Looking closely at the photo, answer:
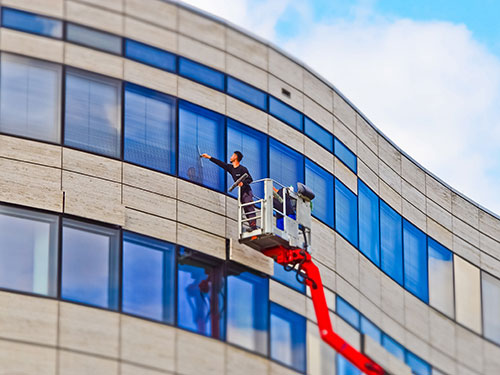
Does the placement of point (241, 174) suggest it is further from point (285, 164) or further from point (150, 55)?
point (150, 55)

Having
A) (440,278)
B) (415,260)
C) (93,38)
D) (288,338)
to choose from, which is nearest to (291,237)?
(288,338)

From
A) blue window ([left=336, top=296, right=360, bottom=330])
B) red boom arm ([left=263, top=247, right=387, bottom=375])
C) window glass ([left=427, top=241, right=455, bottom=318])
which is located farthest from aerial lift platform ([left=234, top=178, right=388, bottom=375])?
window glass ([left=427, top=241, right=455, bottom=318])

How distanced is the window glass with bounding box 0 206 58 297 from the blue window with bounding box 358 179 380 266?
11.4 m

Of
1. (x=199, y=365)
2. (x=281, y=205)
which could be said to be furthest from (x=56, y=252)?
(x=281, y=205)

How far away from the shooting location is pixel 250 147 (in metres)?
36.5

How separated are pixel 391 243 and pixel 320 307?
23.6 ft

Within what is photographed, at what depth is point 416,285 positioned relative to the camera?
42625 mm

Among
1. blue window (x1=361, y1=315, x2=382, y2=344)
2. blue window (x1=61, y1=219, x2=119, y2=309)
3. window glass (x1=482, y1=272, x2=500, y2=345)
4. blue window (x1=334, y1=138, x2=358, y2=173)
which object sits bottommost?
blue window (x1=61, y1=219, x2=119, y2=309)

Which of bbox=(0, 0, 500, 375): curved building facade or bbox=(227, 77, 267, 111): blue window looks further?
bbox=(227, 77, 267, 111): blue window

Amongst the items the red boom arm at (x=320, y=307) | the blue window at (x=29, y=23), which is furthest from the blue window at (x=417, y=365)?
the blue window at (x=29, y=23)

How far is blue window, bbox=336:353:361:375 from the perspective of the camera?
3681cm

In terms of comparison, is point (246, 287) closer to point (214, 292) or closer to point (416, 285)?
point (214, 292)

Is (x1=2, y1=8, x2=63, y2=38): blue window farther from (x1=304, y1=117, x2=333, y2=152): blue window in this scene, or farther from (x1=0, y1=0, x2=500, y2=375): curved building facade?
(x1=304, y1=117, x2=333, y2=152): blue window

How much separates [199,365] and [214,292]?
81.2 inches
